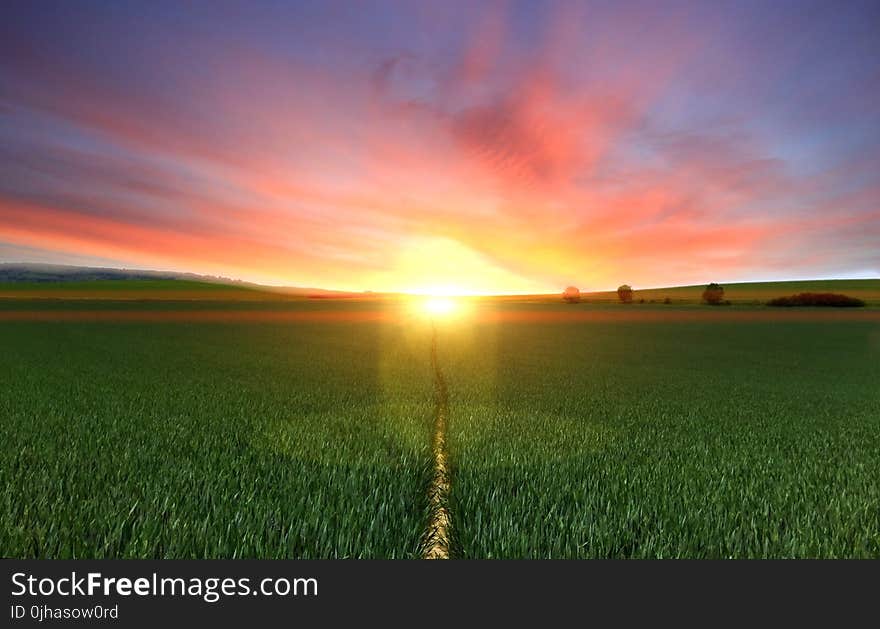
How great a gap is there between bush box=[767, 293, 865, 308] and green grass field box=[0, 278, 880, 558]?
283 ft

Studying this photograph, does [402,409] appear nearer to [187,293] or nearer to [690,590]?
[690,590]

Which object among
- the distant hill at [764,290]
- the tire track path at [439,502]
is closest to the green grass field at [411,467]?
the tire track path at [439,502]

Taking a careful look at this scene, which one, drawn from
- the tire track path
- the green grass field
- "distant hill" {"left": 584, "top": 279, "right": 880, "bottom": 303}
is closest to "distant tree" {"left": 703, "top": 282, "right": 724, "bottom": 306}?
"distant hill" {"left": 584, "top": 279, "right": 880, "bottom": 303}

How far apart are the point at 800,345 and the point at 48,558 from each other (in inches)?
1760

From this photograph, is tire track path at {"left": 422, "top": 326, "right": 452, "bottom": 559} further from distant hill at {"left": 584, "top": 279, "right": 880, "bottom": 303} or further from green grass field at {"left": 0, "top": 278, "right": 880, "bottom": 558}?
distant hill at {"left": 584, "top": 279, "right": 880, "bottom": 303}

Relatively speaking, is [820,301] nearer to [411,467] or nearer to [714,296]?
[714,296]

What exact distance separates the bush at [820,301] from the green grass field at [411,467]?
86376 mm

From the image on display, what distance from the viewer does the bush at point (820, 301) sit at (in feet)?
250

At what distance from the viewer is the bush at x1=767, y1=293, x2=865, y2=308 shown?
76.2 meters

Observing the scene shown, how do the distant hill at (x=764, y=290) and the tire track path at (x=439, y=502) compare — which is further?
the distant hill at (x=764, y=290)

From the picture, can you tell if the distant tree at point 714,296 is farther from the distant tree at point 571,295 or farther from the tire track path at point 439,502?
the tire track path at point 439,502

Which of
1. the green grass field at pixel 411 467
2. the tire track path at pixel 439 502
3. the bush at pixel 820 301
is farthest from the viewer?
the bush at pixel 820 301

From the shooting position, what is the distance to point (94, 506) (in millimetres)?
3822

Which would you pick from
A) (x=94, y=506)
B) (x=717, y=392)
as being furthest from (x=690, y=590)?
(x=717, y=392)
